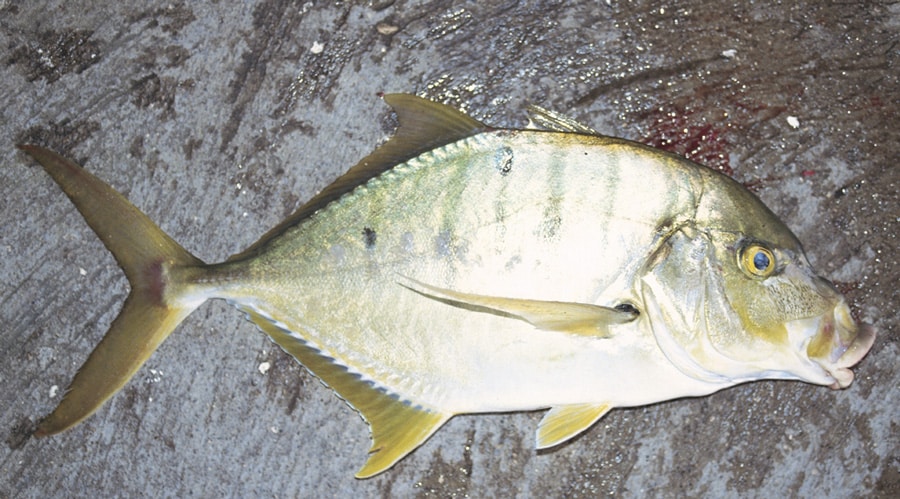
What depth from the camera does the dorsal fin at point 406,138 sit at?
1.79 metres

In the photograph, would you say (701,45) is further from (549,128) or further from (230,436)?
(230,436)

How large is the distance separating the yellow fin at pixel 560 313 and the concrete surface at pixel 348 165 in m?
0.52

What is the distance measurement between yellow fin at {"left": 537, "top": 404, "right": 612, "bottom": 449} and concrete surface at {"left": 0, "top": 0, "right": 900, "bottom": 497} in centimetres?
27

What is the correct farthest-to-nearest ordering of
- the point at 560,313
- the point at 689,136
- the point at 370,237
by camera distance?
the point at 689,136 → the point at 370,237 → the point at 560,313

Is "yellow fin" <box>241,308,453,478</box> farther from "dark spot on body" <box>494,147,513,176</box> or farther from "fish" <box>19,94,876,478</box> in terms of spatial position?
"dark spot on body" <box>494,147,513,176</box>

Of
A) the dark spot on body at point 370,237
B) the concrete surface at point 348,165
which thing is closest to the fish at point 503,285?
the dark spot on body at point 370,237

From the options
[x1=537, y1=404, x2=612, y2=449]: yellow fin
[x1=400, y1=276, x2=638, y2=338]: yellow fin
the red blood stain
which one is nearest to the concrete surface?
the red blood stain

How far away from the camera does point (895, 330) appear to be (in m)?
2.08

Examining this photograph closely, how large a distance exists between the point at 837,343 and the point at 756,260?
28 centimetres

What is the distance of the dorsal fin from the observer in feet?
5.88

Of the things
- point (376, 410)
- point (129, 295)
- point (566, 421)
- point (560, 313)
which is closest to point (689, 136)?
point (560, 313)

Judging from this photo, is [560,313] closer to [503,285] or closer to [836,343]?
[503,285]

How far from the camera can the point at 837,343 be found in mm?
1668

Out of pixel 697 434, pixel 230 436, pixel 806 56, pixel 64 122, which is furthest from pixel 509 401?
pixel 64 122
